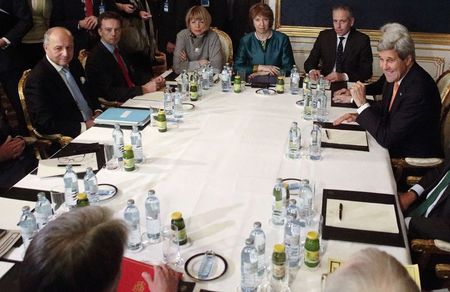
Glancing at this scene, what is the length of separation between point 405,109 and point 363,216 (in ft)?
3.57

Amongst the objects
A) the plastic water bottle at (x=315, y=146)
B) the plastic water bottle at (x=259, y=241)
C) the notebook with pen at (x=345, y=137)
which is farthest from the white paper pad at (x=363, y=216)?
the notebook with pen at (x=345, y=137)

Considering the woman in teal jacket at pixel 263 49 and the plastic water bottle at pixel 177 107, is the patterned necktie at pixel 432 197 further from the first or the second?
the woman in teal jacket at pixel 263 49

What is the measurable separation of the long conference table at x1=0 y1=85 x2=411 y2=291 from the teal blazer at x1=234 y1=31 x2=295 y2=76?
4.53 ft

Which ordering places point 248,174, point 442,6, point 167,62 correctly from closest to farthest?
point 248,174 < point 442,6 < point 167,62

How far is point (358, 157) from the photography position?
263 centimetres

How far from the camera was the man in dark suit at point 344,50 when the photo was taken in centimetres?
446

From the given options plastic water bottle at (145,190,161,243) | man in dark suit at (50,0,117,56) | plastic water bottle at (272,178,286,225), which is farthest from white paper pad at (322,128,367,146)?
man in dark suit at (50,0,117,56)

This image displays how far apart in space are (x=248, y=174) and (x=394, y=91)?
131cm

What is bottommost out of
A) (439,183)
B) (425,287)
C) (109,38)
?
(425,287)

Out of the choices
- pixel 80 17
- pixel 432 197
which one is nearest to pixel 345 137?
pixel 432 197

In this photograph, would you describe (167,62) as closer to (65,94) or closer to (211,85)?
(211,85)

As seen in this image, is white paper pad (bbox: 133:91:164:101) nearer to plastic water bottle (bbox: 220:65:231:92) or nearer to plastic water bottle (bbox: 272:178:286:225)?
plastic water bottle (bbox: 220:65:231:92)

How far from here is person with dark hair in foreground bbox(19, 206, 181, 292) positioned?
1149 millimetres

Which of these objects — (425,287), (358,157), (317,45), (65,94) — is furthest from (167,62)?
(425,287)
